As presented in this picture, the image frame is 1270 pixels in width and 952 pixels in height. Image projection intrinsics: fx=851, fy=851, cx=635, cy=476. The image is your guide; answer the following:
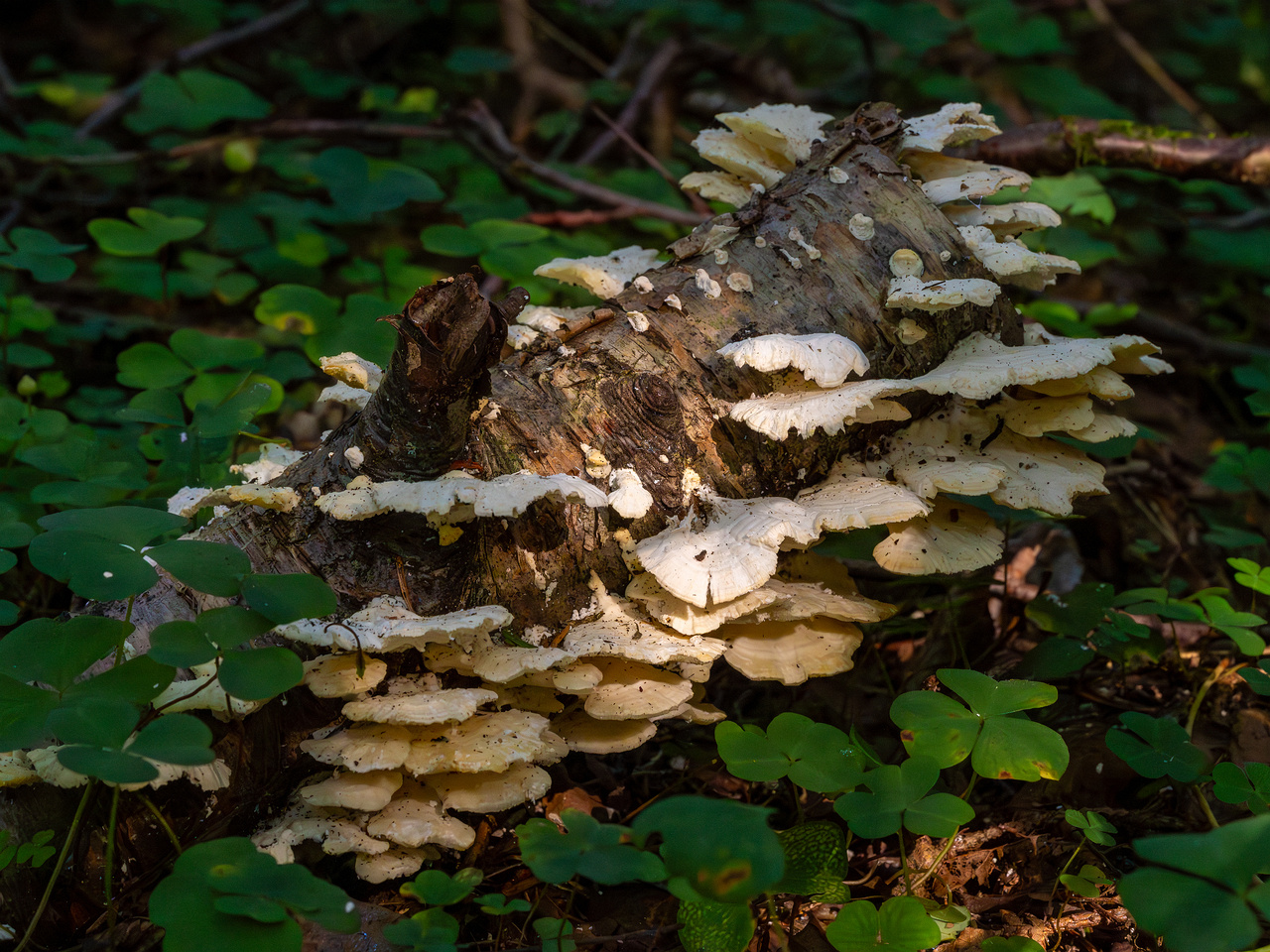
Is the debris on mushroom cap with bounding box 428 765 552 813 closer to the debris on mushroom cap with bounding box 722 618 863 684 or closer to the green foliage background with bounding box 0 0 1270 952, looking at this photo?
the green foliage background with bounding box 0 0 1270 952

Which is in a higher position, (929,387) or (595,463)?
(929,387)

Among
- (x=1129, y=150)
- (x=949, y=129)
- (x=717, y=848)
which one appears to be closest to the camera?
(x=717, y=848)

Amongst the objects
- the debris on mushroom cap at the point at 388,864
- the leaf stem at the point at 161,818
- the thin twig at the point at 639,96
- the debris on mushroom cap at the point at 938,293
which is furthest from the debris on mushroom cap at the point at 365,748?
the thin twig at the point at 639,96

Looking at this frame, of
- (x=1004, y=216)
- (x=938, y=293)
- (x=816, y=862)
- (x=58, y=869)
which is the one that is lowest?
(x=816, y=862)

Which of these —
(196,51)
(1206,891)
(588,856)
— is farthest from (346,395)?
(196,51)

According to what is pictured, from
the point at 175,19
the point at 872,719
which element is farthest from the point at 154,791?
the point at 175,19

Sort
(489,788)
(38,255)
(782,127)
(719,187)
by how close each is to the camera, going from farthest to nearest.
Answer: (38,255)
(719,187)
(782,127)
(489,788)

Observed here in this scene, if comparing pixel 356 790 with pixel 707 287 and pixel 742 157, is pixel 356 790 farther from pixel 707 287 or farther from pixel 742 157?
pixel 742 157

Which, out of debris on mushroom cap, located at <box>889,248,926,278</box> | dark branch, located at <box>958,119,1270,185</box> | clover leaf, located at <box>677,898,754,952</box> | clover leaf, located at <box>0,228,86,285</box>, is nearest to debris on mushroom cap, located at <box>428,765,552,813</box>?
clover leaf, located at <box>677,898,754,952</box>
